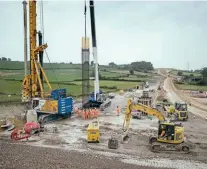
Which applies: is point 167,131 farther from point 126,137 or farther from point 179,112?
point 179,112

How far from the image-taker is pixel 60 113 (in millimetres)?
32156

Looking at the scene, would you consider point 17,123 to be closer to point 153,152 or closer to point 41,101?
point 41,101

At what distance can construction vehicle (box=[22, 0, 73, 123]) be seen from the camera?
31875mm

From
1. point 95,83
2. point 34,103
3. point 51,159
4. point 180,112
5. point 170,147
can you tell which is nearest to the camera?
point 51,159

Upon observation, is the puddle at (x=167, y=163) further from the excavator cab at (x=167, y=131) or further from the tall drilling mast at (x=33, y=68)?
the tall drilling mast at (x=33, y=68)

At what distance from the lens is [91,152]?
→ 20.5 meters

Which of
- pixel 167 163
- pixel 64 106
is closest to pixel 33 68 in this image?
pixel 64 106

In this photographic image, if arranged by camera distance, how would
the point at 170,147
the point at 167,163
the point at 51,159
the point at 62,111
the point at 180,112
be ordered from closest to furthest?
the point at 51,159
the point at 167,163
the point at 170,147
the point at 62,111
the point at 180,112

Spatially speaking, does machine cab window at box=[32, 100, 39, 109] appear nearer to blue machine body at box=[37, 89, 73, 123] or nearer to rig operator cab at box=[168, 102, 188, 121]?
blue machine body at box=[37, 89, 73, 123]

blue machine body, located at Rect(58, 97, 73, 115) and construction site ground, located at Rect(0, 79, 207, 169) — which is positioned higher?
blue machine body, located at Rect(58, 97, 73, 115)

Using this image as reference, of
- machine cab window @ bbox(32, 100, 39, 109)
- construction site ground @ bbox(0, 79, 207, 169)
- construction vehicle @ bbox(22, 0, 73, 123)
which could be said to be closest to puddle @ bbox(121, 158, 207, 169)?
construction site ground @ bbox(0, 79, 207, 169)

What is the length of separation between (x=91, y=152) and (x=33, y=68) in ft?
53.7

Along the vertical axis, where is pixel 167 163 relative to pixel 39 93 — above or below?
below

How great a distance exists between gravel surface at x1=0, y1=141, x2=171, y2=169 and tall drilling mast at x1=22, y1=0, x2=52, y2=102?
14.2 m
